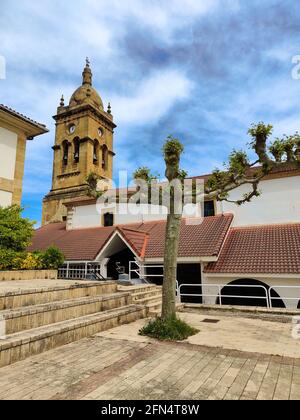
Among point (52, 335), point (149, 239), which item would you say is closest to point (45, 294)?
point (52, 335)

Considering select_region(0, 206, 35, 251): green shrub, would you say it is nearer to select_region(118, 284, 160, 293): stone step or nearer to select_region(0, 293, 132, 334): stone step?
select_region(118, 284, 160, 293): stone step

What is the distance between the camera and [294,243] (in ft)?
47.2

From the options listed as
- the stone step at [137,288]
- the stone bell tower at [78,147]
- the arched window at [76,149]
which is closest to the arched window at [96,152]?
the stone bell tower at [78,147]

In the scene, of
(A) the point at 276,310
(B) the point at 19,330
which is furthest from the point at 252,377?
(A) the point at 276,310

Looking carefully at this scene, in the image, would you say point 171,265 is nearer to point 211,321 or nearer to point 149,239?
point 211,321

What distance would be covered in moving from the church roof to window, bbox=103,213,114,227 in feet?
2.61

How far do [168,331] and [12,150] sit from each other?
38.9ft

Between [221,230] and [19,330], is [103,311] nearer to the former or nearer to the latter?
[19,330]

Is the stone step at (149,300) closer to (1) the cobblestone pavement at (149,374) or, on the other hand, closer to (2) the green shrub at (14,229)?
(1) the cobblestone pavement at (149,374)

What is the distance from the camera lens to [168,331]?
22.2 ft

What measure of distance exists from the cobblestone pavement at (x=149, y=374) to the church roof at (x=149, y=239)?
30.0 feet

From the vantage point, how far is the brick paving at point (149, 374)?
12.5 feet
